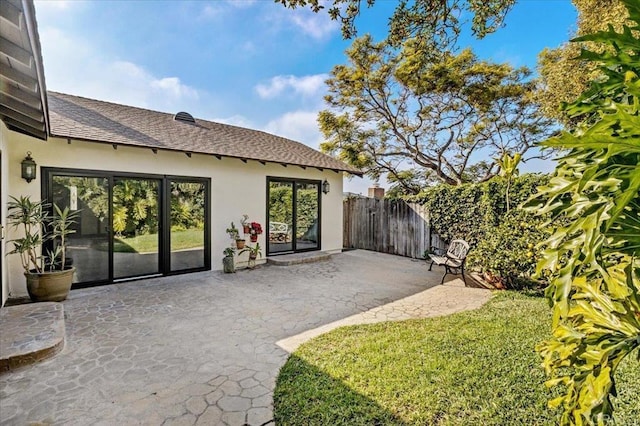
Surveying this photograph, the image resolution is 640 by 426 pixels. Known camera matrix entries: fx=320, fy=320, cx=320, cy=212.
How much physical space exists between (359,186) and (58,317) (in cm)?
1471

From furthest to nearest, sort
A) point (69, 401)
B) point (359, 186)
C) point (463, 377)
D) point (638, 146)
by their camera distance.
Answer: point (359, 186), point (463, 377), point (69, 401), point (638, 146)

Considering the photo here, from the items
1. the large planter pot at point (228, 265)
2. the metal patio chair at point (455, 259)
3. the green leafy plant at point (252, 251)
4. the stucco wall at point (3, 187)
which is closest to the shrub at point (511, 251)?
the metal patio chair at point (455, 259)

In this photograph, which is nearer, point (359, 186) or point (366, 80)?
point (366, 80)

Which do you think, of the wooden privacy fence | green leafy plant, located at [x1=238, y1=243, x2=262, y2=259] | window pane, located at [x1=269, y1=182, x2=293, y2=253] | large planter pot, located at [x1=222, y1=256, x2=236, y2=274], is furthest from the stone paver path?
window pane, located at [x1=269, y1=182, x2=293, y2=253]

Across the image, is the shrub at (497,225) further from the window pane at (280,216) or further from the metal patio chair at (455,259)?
the window pane at (280,216)

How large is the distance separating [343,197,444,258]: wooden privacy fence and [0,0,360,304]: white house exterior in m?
2.26

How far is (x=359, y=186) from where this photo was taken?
58.6 feet

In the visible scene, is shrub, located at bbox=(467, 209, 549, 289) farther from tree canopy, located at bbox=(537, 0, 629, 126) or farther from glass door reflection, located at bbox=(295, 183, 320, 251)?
glass door reflection, located at bbox=(295, 183, 320, 251)

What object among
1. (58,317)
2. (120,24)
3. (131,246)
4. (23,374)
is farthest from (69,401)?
(120,24)

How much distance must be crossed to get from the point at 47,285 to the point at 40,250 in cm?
114

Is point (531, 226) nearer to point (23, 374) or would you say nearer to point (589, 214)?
point (589, 214)

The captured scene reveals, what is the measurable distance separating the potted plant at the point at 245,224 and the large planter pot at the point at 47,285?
428 centimetres

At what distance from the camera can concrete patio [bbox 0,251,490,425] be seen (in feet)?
10.0

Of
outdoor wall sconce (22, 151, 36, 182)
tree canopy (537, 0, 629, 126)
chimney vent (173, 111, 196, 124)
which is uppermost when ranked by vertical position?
tree canopy (537, 0, 629, 126)
